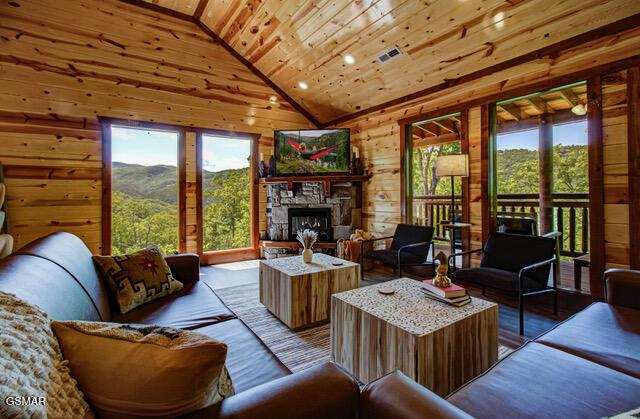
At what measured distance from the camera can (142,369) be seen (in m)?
0.73

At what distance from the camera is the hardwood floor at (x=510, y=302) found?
2.55 meters

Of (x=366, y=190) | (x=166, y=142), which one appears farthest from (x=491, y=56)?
(x=166, y=142)

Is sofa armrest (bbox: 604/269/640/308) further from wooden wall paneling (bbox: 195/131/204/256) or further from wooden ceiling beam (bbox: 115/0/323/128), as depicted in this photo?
wooden ceiling beam (bbox: 115/0/323/128)

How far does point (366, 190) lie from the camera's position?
18.1ft

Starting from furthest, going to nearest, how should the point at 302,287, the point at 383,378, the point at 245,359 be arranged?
the point at 302,287, the point at 245,359, the point at 383,378

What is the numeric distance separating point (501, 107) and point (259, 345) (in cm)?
390

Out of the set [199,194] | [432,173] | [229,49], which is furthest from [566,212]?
[229,49]

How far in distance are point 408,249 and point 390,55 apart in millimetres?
2560

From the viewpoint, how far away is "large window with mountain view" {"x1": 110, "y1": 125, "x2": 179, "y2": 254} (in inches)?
177

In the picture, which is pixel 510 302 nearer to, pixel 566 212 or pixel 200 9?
pixel 566 212

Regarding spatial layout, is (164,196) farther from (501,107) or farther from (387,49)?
(501,107)

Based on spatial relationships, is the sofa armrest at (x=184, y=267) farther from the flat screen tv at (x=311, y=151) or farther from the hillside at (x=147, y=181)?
the flat screen tv at (x=311, y=151)

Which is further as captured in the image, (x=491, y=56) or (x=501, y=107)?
(x=501, y=107)

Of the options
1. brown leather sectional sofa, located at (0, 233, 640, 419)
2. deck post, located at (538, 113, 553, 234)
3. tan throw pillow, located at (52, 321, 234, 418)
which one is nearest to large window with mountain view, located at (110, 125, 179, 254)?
brown leather sectional sofa, located at (0, 233, 640, 419)
